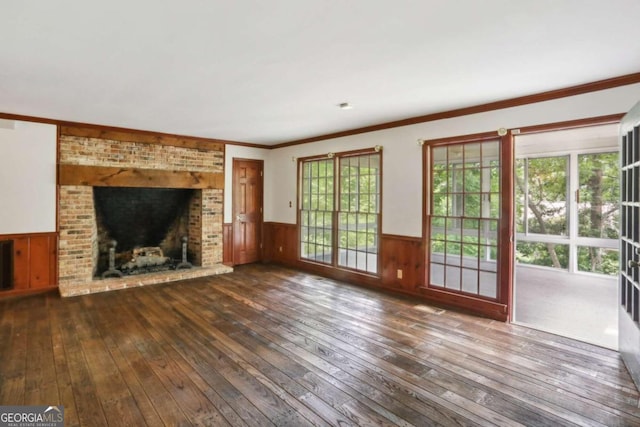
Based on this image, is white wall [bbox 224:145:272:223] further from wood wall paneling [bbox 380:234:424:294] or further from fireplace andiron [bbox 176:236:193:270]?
wood wall paneling [bbox 380:234:424:294]

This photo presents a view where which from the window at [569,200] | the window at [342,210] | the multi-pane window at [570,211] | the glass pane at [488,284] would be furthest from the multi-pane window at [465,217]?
the multi-pane window at [570,211]

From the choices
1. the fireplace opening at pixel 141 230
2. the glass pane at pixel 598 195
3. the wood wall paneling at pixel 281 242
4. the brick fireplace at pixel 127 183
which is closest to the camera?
the brick fireplace at pixel 127 183

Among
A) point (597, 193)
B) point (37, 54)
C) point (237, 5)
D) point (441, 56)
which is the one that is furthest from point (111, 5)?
point (597, 193)

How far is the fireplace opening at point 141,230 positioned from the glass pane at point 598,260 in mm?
7296

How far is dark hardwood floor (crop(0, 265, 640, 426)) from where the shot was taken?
2.18 metres

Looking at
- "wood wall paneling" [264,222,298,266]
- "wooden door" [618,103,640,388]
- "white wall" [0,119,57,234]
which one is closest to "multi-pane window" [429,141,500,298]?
"wooden door" [618,103,640,388]

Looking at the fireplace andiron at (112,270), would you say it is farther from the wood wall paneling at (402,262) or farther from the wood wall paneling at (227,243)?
the wood wall paneling at (402,262)

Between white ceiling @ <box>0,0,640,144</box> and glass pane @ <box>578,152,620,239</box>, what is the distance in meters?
3.82

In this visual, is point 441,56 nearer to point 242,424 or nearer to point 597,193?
point 242,424

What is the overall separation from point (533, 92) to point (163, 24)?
3511mm

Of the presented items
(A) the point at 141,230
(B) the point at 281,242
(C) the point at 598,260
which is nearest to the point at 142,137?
(A) the point at 141,230

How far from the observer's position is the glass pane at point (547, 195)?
651 centimetres

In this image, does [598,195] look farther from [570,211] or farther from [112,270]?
[112,270]

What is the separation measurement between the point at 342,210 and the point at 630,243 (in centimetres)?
376
